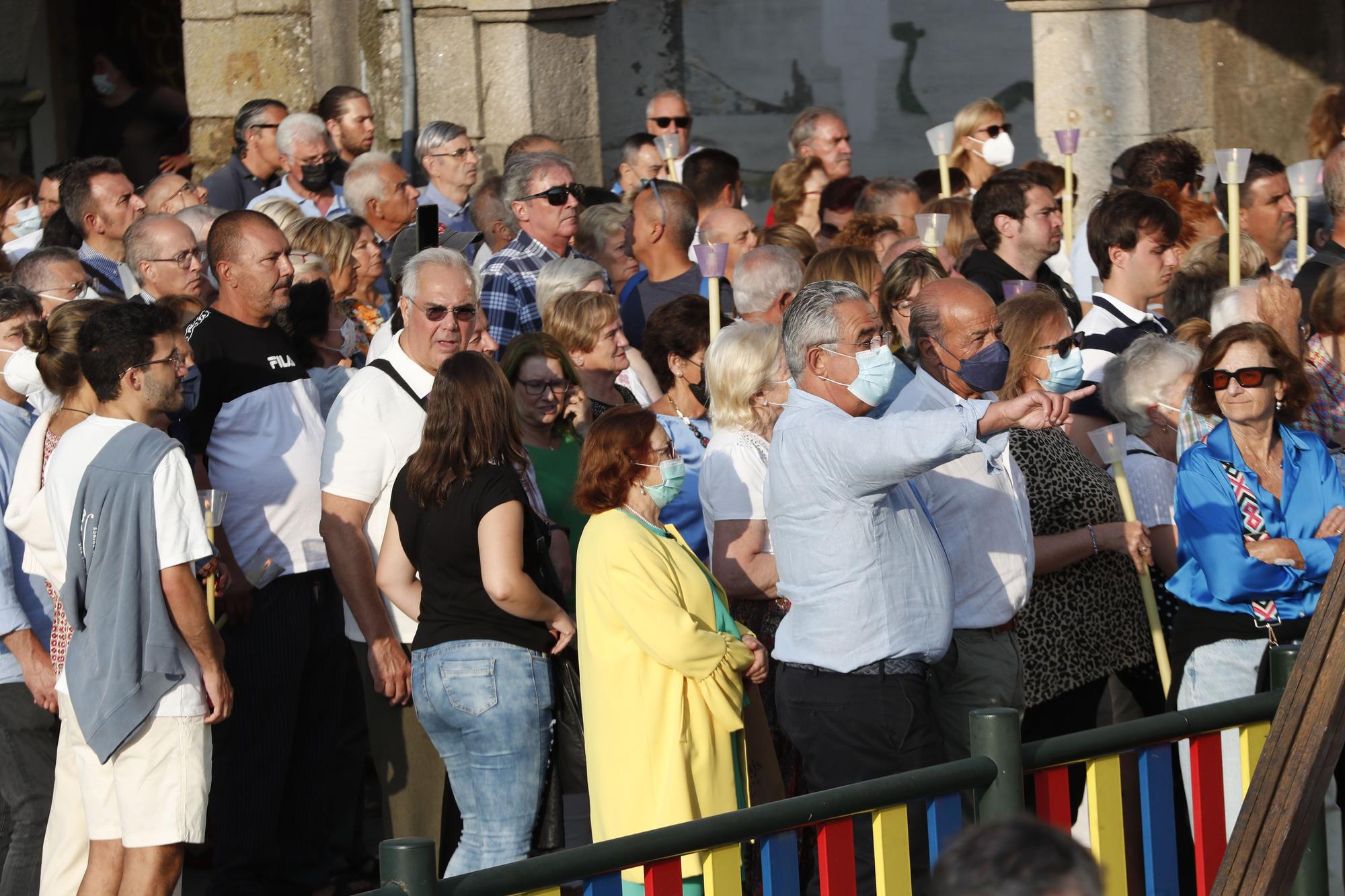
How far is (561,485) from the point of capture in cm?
534

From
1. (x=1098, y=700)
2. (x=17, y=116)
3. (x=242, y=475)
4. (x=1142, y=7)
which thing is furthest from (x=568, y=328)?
(x=17, y=116)

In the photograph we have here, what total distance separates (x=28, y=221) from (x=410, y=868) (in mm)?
5669

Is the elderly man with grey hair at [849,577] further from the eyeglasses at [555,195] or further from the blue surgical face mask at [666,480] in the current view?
the eyeglasses at [555,195]

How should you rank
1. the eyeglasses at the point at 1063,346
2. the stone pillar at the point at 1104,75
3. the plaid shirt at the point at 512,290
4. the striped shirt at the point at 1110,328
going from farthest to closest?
the stone pillar at the point at 1104,75 < the plaid shirt at the point at 512,290 < the striped shirt at the point at 1110,328 < the eyeglasses at the point at 1063,346

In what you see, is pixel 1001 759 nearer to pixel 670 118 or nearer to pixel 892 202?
pixel 892 202

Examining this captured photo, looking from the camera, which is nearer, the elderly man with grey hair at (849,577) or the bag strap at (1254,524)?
the elderly man with grey hair at (849,577)

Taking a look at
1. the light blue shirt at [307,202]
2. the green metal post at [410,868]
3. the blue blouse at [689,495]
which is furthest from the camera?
the light blue shirt at [307,202]

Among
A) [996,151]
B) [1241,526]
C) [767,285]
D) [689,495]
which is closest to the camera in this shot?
[1241,526]

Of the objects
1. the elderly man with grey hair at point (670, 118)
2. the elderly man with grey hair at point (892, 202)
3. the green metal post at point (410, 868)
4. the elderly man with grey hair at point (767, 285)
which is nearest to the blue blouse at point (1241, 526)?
the elderly man with grey hair at point (767, 285)

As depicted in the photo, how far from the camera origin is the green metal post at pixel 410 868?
2.73m

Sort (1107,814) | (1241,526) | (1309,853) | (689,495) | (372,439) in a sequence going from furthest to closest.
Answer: (689,495), (372,439), (1241,526), (1309,853), (1107,814)

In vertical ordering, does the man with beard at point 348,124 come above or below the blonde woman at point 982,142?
above

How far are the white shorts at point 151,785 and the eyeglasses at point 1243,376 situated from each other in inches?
105

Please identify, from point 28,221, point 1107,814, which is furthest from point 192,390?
point 28,221
